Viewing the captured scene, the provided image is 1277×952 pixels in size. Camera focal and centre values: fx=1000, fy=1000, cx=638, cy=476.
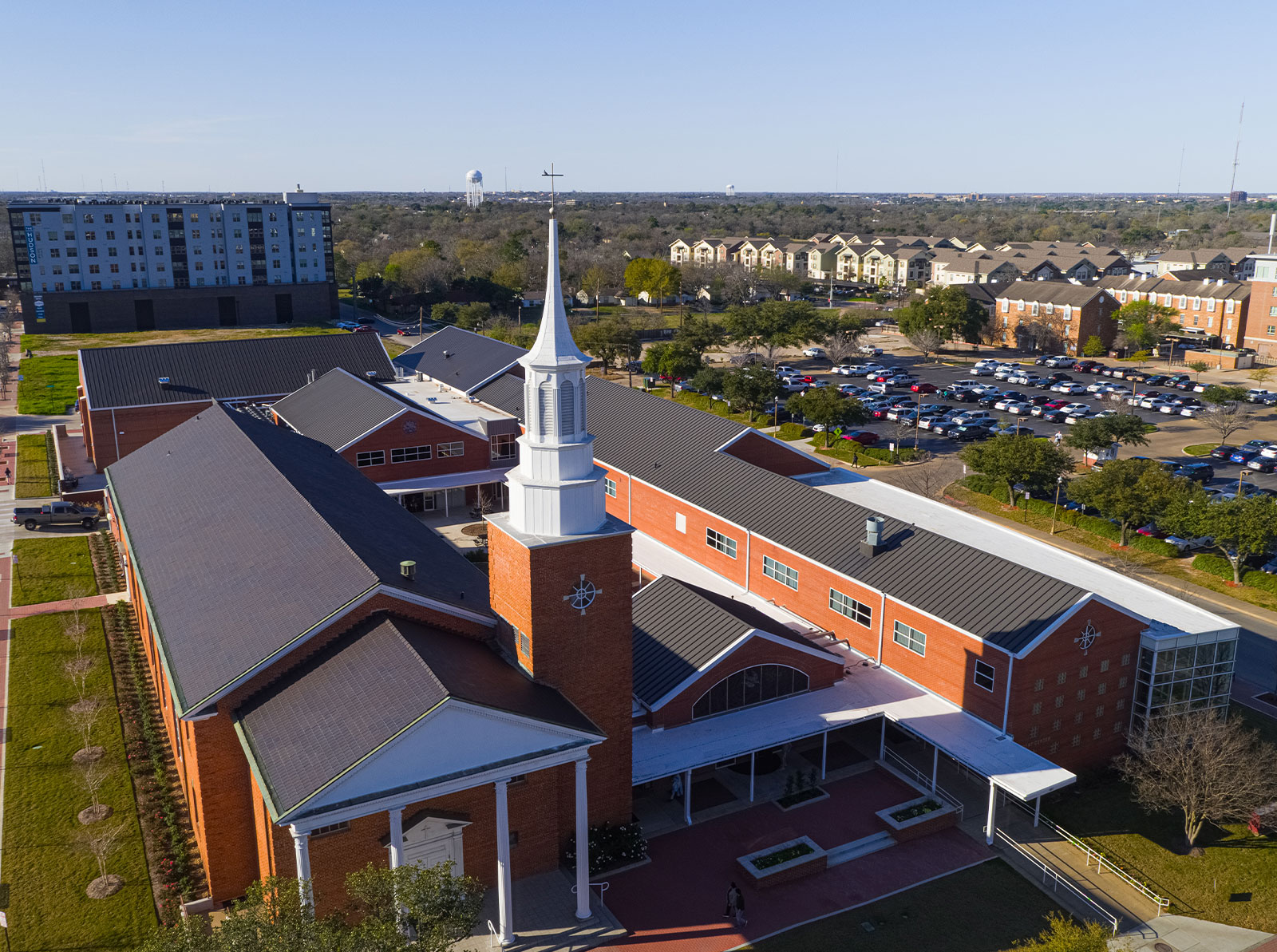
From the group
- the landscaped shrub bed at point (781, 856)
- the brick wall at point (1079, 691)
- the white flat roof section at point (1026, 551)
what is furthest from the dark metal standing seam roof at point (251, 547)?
the white flat roof section at point (1026, 551)

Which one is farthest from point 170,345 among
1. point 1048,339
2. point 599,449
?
point 1048,339

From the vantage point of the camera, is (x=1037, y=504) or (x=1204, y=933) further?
(x=1037, y=504)

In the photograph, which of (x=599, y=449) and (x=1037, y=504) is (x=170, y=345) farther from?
(x=1037, y=504)

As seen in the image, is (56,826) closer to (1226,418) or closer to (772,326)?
(1226,418)

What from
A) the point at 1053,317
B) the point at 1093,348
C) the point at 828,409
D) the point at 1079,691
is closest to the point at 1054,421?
the point at 828,409

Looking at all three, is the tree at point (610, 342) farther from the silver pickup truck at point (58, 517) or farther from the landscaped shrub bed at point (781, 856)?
the landscaped shrub bed at point (781, 856)

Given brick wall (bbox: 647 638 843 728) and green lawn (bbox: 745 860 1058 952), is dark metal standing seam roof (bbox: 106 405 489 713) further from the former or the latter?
green lawn (bbox: 745 860 1058 952)
